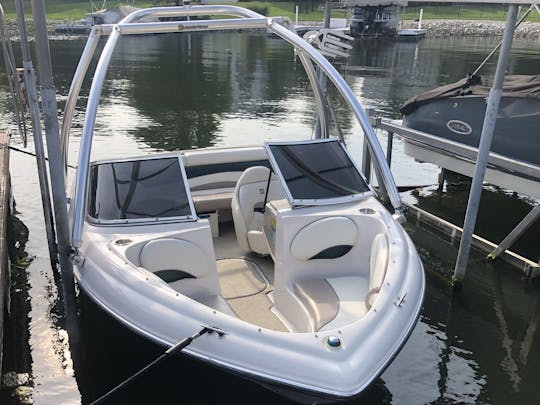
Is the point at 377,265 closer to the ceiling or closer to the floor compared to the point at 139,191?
closer to the floor

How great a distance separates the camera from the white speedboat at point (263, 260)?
373 cm

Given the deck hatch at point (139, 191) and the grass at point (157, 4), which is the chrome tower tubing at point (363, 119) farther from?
the grass at point (157, 4)

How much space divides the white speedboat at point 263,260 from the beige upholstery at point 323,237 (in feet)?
0.04

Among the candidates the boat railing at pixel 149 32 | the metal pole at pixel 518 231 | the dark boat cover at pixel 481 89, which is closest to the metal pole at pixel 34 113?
the boat railing at pixel 149 32

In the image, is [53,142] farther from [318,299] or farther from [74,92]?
[318,299]

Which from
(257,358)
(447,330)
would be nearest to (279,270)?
(257,358)

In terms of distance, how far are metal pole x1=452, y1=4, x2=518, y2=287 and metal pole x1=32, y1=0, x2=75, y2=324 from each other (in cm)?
460

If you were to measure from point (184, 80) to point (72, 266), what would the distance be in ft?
66.8

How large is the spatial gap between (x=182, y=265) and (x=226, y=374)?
137 cm

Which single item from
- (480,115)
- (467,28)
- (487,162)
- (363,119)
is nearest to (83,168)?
(363,119)

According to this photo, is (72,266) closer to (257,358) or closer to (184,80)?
(257,358)

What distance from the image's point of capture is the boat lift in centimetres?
585

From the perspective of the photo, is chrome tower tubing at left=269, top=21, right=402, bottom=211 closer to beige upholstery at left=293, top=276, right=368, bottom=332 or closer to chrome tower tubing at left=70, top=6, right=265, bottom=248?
beige upholstery at left=293, top=276, right=368, bottom=332

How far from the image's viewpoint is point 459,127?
344 inches
